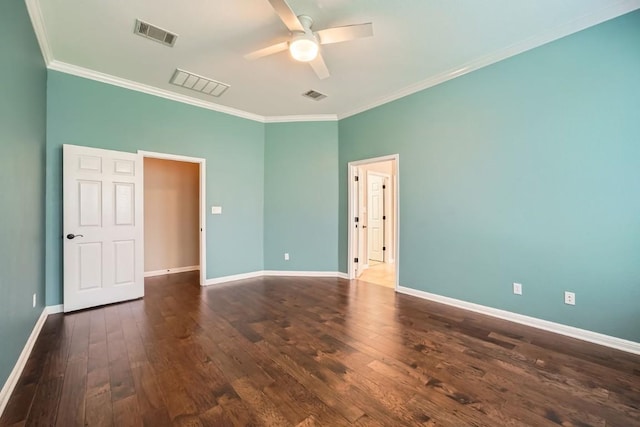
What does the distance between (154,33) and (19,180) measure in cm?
182

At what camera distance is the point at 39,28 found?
2.59 meters

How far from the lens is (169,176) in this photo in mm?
5480

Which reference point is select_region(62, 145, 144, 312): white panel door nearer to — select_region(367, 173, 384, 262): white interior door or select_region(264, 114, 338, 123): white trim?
select_region(264, 114, 338, 123): white trim

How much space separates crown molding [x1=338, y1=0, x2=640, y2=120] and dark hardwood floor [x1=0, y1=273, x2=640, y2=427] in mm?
2965

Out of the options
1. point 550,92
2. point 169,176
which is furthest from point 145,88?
point 550,92

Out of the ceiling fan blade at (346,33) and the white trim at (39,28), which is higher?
the white trim at (39,28)

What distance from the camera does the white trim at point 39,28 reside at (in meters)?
2.31

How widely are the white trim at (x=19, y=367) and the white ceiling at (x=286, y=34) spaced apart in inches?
113

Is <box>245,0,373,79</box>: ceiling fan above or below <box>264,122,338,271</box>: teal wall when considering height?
above

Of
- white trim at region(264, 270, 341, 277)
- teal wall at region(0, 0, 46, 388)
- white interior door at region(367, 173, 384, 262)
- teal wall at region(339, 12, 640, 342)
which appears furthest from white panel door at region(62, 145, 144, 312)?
white interior door at region(367, 173, 384, 262)

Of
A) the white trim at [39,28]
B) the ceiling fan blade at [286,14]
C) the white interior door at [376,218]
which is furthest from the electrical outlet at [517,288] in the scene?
the white trim at [39,28]

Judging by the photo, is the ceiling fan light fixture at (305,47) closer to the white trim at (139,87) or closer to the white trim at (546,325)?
the white trim at (139,87)

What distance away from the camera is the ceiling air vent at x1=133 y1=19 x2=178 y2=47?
8.58ft

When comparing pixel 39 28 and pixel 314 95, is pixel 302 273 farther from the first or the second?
pixel 39 28
